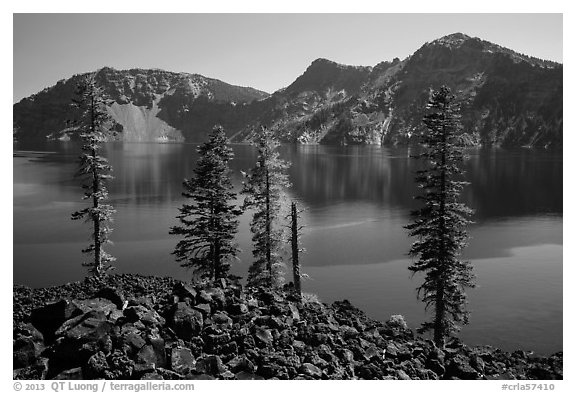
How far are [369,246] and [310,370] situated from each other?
1716 inches

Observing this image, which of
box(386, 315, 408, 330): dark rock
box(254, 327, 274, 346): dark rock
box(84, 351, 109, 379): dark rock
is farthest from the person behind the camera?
box(386, 315, 408, 330): dark rock

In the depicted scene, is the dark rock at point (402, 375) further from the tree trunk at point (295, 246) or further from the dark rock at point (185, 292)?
the tree trunk at point (295, 246)

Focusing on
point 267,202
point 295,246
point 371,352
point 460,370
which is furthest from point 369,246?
point 460,370

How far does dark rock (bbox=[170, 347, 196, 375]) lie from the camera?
57.7ft

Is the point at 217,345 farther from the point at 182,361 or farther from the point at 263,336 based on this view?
the point at 263,336

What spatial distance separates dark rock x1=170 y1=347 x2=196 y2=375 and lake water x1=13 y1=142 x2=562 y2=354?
2288cm

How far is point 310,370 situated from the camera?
1830 centimetres

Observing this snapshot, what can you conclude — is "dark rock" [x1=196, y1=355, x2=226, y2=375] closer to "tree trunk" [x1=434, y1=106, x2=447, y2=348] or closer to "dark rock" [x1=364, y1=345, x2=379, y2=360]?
"dark rock" [x1=364, y1=345, x2=379, y2=360]

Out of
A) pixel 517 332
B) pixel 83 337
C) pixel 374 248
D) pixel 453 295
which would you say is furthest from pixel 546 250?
pixel 83 337

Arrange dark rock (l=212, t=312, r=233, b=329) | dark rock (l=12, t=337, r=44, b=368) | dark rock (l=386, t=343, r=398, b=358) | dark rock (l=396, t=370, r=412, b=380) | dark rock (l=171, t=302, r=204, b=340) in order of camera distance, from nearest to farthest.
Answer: dark rock (l=12, t=337, r=44, b=368) < dark rock (l=396, t=370, r=412, b=380) < dark rock (l=171, t=302, r=204, b=340) < dark rock (l=212, t=312, r=233, b=329) < dark rock (l=386, t=343, r=398, b=358)

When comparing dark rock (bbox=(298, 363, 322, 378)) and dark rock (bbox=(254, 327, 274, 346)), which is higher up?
dark rock (bbox=(254, 327, 274, 346))

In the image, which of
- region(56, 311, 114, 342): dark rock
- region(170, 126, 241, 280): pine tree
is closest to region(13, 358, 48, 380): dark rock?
region(56, 311, 114, 342): dark rock

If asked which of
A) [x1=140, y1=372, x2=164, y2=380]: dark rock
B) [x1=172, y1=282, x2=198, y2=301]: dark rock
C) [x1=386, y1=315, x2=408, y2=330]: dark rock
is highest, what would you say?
[x1=172, y1=282, x2=198, y2=301]: dark rock
